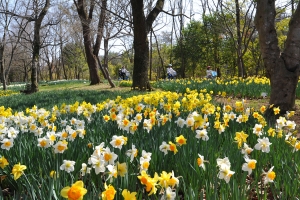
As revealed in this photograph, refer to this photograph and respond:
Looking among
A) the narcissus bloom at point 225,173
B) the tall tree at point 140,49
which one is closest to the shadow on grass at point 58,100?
the tall tree at point 140,49

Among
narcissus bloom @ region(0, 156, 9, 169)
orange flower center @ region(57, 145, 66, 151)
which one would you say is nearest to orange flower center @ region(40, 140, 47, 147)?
orange flower center @ region(57, 145, 66, 151)

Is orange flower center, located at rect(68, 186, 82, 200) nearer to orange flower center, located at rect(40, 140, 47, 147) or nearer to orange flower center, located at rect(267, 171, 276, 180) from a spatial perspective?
orange flower center, located at rect(267, 171, 276, 180)

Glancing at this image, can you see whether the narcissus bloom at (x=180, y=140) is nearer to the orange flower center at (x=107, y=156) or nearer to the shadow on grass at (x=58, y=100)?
the orange flower center at (x=107, y=156)

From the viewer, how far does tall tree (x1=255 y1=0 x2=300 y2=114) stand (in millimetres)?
4691

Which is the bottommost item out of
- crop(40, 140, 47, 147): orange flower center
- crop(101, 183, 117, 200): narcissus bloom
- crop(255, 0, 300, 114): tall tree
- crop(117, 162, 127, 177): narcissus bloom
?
crop(117, 162, 127, 177): narcissus bloom

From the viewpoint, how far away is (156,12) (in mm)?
10484

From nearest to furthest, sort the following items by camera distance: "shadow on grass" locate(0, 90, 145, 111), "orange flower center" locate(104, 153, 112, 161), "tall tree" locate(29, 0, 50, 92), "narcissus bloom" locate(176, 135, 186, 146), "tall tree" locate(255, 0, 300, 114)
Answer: "orange flower center" locate(104, 153, 112, 161), "narcissus bloom" locate(176, 135, 186, 146), "tall tree" locate(255, 0, 300, 114), "shadow on grass" locate(0, 90, 145, 111), "tall tree" locate(29, 0, 50, 92)

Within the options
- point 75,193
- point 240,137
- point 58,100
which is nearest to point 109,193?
point 75,193

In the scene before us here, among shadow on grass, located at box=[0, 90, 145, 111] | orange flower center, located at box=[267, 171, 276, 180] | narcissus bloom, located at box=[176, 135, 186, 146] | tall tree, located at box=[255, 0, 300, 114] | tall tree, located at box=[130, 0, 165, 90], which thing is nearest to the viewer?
orange flower center, located at box=[267, 171, 276, 180]

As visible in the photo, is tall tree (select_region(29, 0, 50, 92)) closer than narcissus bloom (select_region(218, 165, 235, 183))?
No

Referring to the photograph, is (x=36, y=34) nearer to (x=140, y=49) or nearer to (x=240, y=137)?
(x=140, y=49)

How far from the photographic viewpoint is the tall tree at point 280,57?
469 centimetres

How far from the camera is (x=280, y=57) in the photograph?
4.82m

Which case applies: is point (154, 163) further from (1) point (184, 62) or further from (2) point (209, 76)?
(1) point (184, 62)
